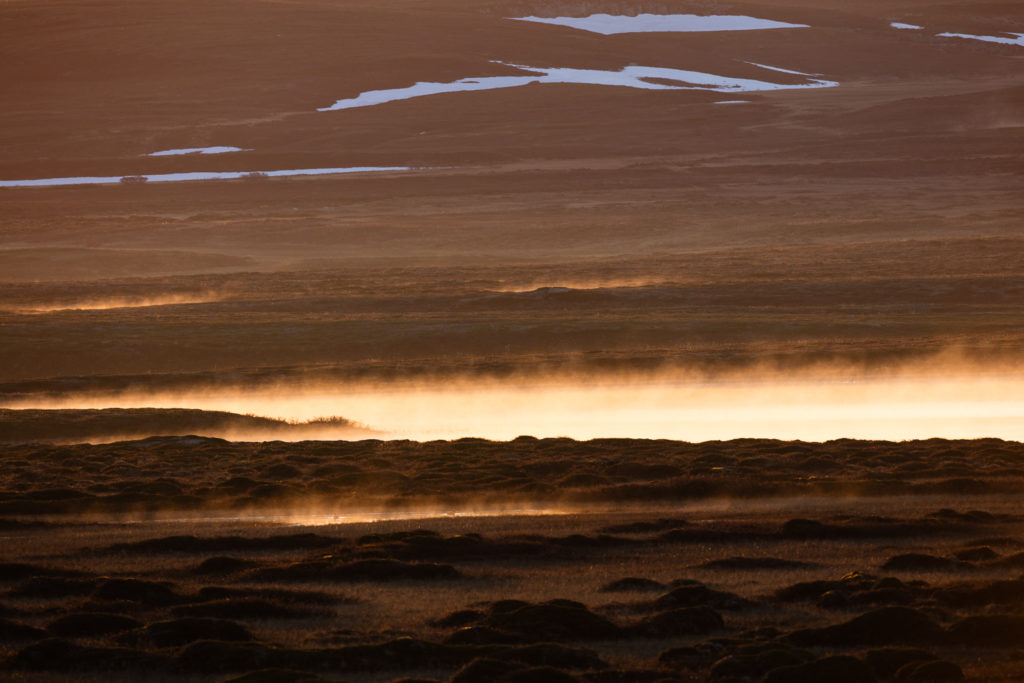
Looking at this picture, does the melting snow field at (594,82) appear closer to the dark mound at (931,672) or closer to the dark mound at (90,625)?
the dark mound at (90,625)

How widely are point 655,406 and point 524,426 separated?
4.55m

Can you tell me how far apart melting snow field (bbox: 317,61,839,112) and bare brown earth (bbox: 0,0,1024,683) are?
23709 millimetres

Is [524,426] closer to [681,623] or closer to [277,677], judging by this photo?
[681,623]

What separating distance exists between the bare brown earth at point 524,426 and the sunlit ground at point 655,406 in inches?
61.9

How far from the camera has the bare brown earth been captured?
15680 mm

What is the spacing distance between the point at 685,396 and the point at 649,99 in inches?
4820

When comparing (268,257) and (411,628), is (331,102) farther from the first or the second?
(411,628)

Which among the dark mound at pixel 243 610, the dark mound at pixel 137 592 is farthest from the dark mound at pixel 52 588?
the dark mound at pixel 243 610

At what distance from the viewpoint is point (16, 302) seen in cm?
6259

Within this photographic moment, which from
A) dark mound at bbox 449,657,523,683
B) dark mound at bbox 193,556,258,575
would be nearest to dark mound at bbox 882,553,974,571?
dark mound at bbox 449,657,523,683

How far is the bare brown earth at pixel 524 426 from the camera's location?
51.4ft

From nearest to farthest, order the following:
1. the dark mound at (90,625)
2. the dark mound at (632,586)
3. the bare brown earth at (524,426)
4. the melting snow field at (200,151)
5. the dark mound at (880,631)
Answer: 1. the dark mound at (880,631)
2. the bare brown earth at (524,426)
3. the dark mound at (90,625)
4. the dark mound at (632,586)
5. the melting snow field at (200,151)

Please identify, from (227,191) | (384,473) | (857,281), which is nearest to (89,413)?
(384,473)

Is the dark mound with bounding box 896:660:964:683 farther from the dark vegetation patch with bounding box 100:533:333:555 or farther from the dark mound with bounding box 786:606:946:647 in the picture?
the dark vegetation patch with bounding box 100:533:333:555
